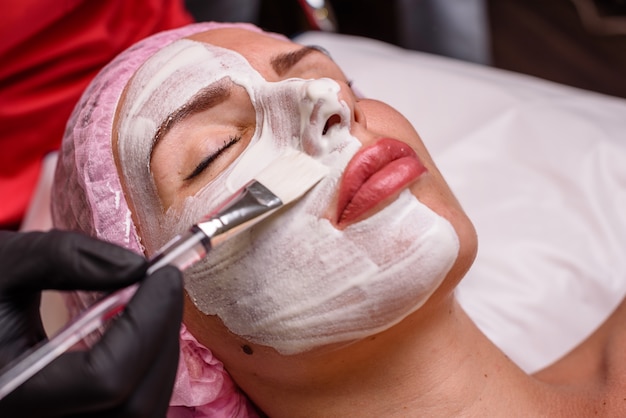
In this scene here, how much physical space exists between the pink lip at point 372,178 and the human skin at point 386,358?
2 cm

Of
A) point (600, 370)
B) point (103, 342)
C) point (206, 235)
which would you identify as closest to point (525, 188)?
point (600, 370)

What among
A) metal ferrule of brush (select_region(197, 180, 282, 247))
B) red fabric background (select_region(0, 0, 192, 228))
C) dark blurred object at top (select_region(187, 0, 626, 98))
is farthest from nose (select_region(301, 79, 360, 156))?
dark blurred object at top (select_region(187, 0, 626, 98))

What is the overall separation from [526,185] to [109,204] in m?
1.06

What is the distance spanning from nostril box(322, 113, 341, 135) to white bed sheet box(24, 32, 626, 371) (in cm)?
72

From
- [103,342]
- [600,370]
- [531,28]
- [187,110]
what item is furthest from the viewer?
[531,28]

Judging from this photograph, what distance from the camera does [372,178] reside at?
0.92 meters

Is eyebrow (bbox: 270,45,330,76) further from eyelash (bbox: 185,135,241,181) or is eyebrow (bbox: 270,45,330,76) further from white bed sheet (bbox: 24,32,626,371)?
white bed sheet (bbox: 24,32,626,371)

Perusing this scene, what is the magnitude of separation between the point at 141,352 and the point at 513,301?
1031 mm

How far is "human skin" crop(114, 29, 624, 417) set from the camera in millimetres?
979

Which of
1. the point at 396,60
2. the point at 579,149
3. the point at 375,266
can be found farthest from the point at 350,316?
the point at 396,60

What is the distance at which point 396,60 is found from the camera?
1.98 meters

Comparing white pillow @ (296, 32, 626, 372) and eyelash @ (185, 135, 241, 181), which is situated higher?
eyelash @ (185, 135, 241, 181)

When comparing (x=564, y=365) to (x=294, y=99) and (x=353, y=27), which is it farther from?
(x=353, y=27)

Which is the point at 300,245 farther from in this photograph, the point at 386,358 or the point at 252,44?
the point at 252,44
